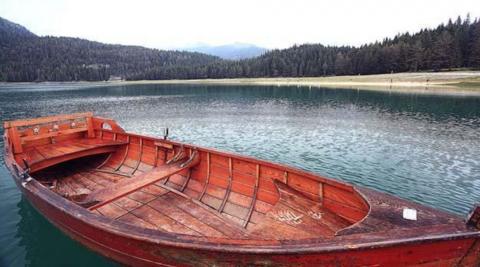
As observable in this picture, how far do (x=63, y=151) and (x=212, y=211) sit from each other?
7184 mm

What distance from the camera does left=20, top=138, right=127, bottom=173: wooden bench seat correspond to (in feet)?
32.6

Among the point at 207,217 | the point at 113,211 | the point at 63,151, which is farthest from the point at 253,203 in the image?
the point at 63,151

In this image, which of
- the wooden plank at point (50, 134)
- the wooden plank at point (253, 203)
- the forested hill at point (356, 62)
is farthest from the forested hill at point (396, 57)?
the wooden plank at point (50, 134)

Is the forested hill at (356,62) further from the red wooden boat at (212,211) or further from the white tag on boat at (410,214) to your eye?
the white tag on boat at (410,214)

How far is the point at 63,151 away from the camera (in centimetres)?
1100

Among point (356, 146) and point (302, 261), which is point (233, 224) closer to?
point (302, 261)

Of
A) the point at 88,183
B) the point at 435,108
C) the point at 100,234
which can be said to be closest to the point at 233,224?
the point at 100,234

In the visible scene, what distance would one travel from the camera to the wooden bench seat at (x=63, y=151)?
32.6ft

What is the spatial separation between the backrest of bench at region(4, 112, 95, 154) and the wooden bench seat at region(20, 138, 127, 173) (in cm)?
38

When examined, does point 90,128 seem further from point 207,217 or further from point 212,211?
point 207,217

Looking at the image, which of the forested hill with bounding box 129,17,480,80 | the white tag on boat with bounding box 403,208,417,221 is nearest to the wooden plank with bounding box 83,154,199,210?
the white tag on boat with bounding box 403,208,417,221

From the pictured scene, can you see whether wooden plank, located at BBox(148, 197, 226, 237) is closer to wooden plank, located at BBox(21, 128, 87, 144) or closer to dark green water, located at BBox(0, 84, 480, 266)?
dark green water, located at BBox(0, 84, 480, 266)

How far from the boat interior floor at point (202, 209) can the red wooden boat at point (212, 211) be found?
3cm

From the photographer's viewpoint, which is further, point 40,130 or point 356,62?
point 356,62
